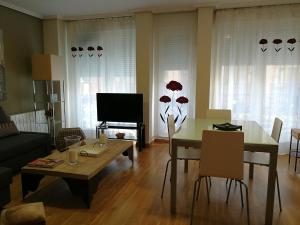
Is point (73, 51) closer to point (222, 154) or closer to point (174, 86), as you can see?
point (174, 86)

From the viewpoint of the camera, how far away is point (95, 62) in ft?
17.1

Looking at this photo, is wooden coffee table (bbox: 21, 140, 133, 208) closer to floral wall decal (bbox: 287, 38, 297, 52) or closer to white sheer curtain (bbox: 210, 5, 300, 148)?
white sheer curtain (bbox: 210, 5, 300, 148)

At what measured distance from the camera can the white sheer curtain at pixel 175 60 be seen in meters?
4.73

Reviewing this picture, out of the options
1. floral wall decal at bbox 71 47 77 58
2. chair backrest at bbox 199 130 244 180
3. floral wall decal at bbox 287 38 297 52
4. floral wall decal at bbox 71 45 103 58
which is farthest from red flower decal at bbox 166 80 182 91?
chair backrest at bbox 199 130 244 180

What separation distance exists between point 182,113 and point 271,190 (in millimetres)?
2847

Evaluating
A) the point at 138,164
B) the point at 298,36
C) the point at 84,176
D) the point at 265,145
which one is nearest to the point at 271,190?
the point at 265,145

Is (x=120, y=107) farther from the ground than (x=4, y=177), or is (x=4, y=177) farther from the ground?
(x=120, y=107)

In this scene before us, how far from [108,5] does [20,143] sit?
2.72m

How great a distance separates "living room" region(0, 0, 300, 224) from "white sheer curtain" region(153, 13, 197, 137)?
0.02 m

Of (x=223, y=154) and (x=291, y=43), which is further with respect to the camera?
(x=291, y=43)

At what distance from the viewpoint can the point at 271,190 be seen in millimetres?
2180

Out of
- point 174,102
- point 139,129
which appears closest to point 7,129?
point 139,129

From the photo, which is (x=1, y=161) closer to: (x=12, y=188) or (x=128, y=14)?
(x=12, y=188)

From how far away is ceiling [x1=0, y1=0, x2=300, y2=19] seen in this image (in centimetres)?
418
